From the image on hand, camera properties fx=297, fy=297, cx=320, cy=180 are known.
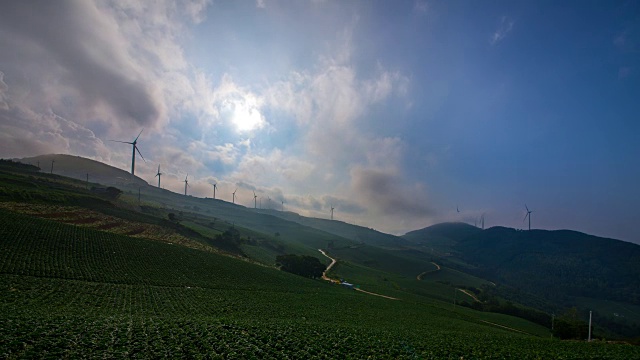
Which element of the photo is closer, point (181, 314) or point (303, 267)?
point (181, 314)

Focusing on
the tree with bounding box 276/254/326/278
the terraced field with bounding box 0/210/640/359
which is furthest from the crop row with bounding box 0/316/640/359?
the tree with bounding box 276/254/326/278

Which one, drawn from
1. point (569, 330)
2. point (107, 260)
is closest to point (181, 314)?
point (107, 260)

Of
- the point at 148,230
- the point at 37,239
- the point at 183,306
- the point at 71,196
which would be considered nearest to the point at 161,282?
the point at 183,306

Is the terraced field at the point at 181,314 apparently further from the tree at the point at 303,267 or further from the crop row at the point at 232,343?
the tree at the point at 303,267

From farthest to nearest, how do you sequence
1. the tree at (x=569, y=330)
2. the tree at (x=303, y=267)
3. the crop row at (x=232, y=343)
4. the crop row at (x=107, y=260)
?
1. the tree at (x=303, y=267)
2. the tree at (x=569, y=330)
3. the crop row at (x=107, y=260)
4. the crop row at (x=232, y=343)

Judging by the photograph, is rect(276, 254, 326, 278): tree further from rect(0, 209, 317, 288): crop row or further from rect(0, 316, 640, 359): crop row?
rect(0, 316, 640, 359): crop row

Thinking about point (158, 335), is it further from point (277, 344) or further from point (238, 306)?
point (238, 306)

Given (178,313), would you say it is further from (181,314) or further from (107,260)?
(107,260)

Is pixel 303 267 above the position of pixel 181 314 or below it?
below

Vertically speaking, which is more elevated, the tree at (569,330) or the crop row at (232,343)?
the crop row at (232,343)

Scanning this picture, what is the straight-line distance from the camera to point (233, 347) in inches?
1164

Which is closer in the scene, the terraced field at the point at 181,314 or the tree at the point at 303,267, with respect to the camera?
the terraced field at the point at 181,314

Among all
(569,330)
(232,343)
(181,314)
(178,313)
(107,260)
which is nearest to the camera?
(232,343)

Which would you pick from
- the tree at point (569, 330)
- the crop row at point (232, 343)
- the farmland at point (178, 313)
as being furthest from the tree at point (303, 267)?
the crop row at point (232, 343)
